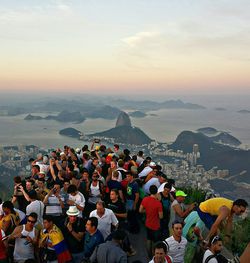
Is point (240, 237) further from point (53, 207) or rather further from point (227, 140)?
point (227, 140)

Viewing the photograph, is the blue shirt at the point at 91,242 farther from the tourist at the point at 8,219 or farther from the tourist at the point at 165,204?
the tourist at the point at 165,204

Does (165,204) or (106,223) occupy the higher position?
(165,204)

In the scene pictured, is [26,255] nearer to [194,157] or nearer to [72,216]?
Answer: [72,216]

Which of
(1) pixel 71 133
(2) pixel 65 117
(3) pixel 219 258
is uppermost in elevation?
(3) pixel 219 258

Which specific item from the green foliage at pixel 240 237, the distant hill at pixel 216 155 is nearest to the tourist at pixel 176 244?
the green foliage at pixel 240 237

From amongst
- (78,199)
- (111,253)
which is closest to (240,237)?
(78,199)

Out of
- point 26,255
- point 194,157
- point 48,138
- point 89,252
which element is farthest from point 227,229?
point 48,138

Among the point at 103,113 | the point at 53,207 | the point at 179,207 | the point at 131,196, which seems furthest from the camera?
the point at 103,113

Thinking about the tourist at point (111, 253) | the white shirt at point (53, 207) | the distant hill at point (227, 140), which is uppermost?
the tourist at point (111, 253)
